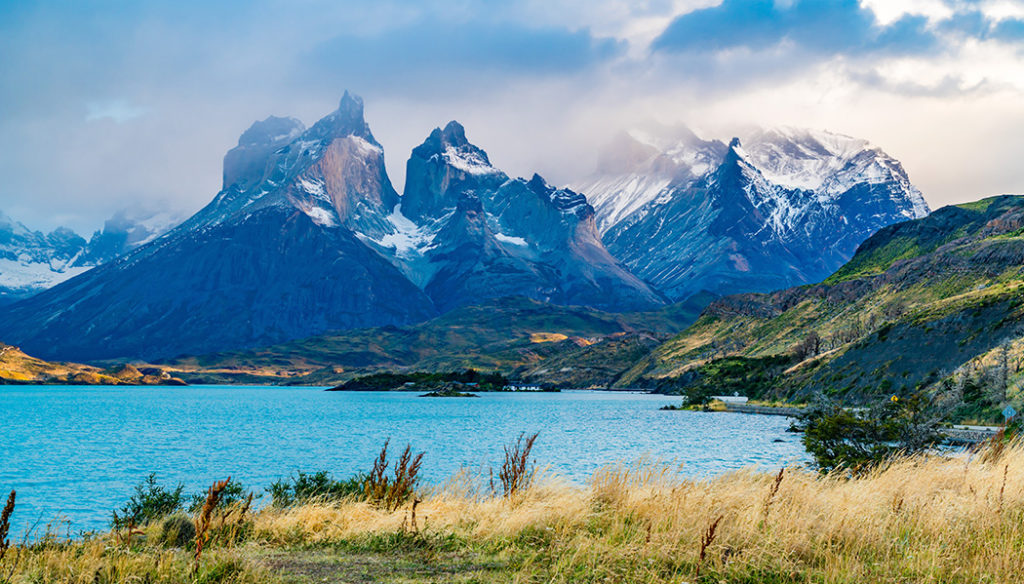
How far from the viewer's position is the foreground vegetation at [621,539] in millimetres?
10664

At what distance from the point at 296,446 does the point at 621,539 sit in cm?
7196

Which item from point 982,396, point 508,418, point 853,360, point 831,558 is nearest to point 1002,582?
point 831,558

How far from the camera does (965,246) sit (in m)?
160

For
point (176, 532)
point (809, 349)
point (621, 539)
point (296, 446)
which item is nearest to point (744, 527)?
point (621, 539)

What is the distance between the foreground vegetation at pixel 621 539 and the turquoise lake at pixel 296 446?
28.4 feet

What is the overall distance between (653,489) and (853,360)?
102060 millimetres

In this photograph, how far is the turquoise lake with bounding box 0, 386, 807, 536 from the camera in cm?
4944

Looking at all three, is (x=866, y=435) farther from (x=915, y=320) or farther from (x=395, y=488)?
(x=915, y=320)

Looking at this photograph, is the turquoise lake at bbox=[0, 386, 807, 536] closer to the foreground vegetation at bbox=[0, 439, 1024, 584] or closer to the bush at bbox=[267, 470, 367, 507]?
the bush at bbox=[267, 470, 367, 507]

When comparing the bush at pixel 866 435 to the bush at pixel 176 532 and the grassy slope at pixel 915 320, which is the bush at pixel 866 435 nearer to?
the bush at pixel 176 532

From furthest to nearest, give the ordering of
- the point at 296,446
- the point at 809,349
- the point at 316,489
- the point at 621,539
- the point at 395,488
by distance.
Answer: the point at 809,349 → the point at 296,446 → the point at 316,489 → the point at 395,488 → the point at 621,539

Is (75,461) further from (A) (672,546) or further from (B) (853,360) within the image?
(B) (853,360)

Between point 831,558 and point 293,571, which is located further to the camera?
point 293,571

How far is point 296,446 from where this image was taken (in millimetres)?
78438
